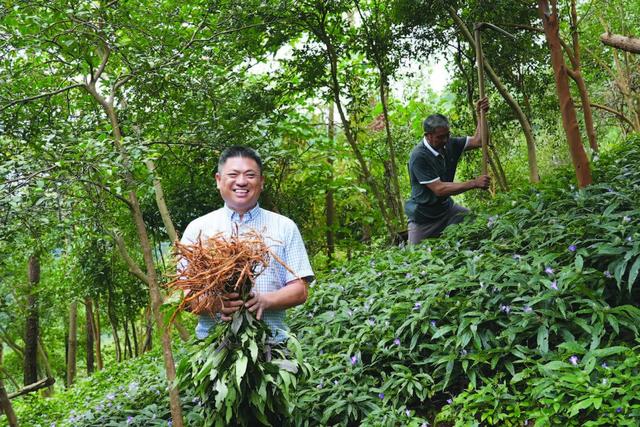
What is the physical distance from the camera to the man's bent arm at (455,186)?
5750 millimetres

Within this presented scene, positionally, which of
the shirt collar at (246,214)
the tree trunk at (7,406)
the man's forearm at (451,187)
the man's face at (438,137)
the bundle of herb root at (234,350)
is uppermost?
the man's face at (438,137)

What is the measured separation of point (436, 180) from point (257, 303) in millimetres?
3779

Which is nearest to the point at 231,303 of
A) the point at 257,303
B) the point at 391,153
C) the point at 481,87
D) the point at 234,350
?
the point at 257,303

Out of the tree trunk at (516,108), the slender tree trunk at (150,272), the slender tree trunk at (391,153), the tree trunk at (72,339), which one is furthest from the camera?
the tree trunk at (72,339)

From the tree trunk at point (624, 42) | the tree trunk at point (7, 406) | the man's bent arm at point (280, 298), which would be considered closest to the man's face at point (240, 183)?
the man's bent arm at point (280, 298)

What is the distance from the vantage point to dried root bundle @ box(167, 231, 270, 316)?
240cm

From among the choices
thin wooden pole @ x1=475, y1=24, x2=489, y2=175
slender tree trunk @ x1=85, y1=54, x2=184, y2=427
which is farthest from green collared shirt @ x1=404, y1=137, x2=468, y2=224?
slender tree trunk @ x1=85, y1=54, x2=184, y2=427

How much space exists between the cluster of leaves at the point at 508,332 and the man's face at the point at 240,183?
163 centimetres

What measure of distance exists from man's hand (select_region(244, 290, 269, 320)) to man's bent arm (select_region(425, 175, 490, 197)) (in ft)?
11.9

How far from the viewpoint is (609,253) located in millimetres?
3645

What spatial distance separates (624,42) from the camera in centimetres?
334

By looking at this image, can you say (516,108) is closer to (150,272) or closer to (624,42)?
(624,42)

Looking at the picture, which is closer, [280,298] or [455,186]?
[280,298]

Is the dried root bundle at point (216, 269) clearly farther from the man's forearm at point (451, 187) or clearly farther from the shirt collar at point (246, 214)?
the man's forearm at point (451, 187)
